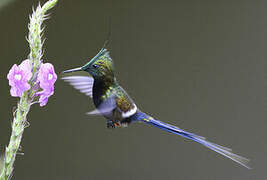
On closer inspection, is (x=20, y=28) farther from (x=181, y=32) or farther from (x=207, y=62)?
(x=207, y=62)

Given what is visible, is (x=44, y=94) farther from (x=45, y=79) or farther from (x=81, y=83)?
(x=81, y=83)

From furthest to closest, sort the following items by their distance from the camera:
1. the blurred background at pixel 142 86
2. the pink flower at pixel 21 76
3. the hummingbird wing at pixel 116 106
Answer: the blurred background at pixel 142 86
the hummingbird wing at pixel 116 106
the pink flower at pixel 21 76

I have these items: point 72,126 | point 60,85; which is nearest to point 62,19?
point 60,85

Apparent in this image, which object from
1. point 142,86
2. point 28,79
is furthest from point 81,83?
point 142,86

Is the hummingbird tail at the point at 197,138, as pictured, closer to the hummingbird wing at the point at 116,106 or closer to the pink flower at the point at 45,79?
the hummingbird wing at the point at 116,106

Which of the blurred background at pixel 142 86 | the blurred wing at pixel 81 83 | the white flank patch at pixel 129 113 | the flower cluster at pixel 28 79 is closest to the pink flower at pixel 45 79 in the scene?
the flower cluster at pixel 28 79

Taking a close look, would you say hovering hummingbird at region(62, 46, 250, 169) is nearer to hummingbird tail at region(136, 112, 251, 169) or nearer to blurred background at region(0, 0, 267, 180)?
hummingbird tail at region(136, 112, 251, 169)
